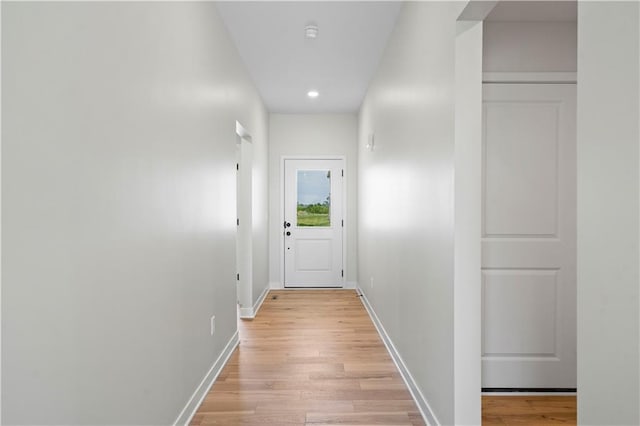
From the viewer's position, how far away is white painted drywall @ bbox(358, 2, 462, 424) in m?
1.88

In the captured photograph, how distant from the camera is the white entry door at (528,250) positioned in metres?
2.52

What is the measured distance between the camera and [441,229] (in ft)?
6.43

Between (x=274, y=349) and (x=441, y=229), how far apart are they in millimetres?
2067

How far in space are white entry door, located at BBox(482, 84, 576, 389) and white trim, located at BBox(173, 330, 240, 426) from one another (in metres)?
1.79

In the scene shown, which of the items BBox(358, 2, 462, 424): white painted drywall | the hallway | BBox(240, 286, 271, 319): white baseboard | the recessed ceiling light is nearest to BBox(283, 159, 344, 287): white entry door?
BBox(240, 286, 271, 319): white baseboard

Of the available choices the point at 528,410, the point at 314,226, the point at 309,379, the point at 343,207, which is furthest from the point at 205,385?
the point at 343,207

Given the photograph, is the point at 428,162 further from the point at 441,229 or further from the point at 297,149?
the point at 297,149

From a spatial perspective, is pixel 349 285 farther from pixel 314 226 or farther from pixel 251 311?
pixel 251 311

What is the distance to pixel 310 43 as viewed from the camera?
11.5 feet

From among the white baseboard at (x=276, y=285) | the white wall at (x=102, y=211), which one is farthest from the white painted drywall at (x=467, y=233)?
the white baseboard at (x=276, y=285)

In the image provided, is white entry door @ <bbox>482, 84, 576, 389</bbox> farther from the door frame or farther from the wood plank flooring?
the door frame

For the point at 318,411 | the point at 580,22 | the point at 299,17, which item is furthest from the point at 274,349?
the point at 580,22

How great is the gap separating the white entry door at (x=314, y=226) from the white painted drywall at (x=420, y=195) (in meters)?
2.24

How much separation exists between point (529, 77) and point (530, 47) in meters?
0.20
